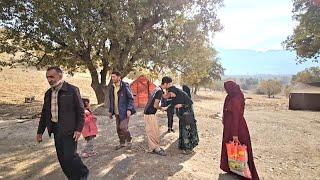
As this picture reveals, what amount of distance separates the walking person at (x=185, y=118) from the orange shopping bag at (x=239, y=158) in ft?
7.96

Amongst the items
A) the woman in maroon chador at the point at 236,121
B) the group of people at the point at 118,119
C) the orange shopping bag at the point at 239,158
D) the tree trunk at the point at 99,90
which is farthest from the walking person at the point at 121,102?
the tree trunk at the point at 99,90

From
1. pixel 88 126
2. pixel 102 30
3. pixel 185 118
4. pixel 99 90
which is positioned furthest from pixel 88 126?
pixel 99 90

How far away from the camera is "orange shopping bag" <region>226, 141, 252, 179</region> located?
845cm

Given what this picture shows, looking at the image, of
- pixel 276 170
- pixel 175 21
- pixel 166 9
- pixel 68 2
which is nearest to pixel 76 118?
pixel 276 170

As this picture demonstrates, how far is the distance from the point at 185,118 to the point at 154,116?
825 millimetres

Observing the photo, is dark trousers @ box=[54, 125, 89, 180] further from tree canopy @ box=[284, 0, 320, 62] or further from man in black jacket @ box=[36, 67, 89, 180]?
tree canopy @ box=[284, 0, 320, 62]

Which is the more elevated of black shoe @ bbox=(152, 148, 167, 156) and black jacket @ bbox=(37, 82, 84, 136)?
black jacket @ bbox=(37, 82, 84, 136)

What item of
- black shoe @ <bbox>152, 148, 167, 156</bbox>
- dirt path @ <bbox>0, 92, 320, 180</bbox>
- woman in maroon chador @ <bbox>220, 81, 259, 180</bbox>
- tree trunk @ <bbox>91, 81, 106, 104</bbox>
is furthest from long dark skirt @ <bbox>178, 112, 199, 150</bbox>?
tree trunk @ <bbox>91, 81, 106, 104</bbox>

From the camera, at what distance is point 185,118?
10.9 m

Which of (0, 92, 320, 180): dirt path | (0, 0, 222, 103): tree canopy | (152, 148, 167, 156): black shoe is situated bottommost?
(0, 92, 320, 180): dirt path

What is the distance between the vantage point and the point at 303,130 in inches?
686

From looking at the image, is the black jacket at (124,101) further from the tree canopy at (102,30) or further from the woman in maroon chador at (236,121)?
the tree canopy at (102,30)

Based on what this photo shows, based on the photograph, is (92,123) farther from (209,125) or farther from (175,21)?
(175,21)

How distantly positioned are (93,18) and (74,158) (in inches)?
591
